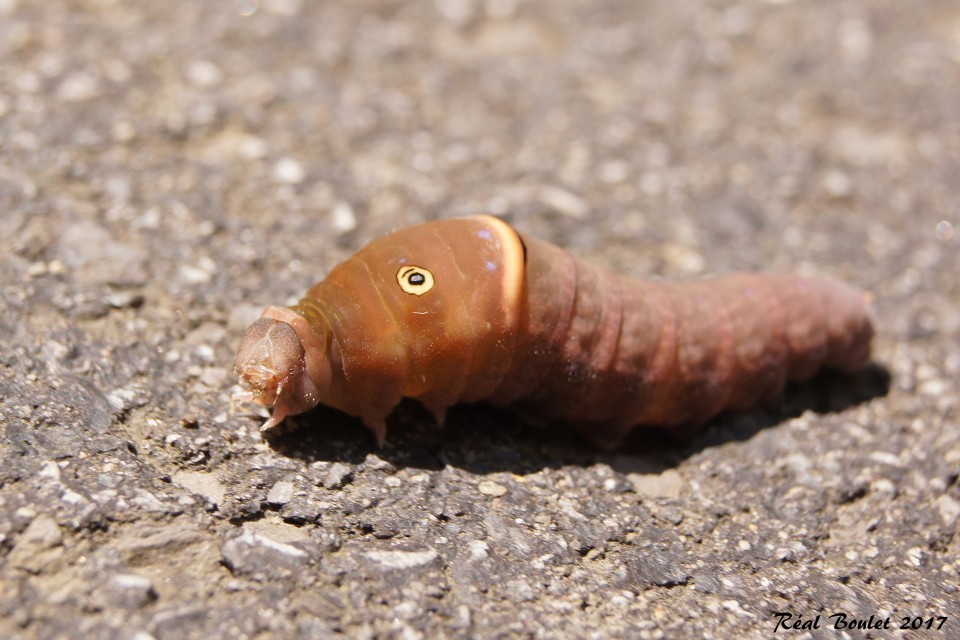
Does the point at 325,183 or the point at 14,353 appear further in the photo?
the point at 325,183

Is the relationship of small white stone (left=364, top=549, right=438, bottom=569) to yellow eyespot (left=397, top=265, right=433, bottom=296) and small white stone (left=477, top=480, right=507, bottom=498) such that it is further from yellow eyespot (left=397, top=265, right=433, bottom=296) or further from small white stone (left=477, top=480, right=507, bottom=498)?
yellow eyespot (left=397, top=265, right=433, bottom=296)

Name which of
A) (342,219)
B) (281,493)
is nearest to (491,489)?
(281,493)

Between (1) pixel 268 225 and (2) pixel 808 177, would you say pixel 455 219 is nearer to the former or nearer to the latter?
(1) pixel 268 225

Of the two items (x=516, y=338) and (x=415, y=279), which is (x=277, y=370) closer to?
(x=415, y=279)

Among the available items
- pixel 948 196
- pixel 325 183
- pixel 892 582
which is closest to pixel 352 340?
pixel 325 183

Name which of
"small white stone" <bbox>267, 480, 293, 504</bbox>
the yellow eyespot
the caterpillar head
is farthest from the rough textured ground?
the yellow eyespot
